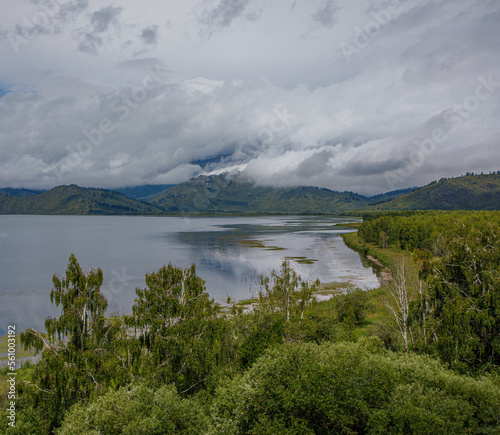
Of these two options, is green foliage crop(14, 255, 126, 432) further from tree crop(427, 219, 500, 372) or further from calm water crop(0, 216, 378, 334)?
calm water crop(0, 216, 378, 334)

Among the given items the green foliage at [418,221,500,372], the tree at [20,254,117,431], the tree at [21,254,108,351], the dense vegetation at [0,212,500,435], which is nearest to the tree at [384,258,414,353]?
the green foliage at [418,221,500,372]

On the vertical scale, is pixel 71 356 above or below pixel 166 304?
below

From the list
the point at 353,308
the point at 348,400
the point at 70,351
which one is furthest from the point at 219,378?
the point at 353,308

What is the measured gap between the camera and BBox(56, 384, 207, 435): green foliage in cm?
1886

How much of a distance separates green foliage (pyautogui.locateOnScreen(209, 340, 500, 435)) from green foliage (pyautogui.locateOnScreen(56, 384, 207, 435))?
6.06 ft

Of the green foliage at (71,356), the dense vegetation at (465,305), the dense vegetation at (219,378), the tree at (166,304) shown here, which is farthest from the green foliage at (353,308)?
the green foliage at (71,356)

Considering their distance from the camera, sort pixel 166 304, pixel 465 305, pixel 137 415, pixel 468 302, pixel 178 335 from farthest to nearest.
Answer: pixel 468 302 < pixel 465 305 < pixel 166 304 < pixel 178 335 < pixel 137 415

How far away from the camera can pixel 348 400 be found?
20875mm

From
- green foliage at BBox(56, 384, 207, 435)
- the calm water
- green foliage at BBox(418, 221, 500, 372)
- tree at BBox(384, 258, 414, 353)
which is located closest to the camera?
green foliage at BBox(56, 384, 207, 435)

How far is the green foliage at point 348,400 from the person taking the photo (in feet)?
64.8

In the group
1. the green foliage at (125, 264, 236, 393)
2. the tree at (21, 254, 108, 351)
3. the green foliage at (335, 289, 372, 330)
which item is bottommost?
the green foliage at (335, 289, 372, 330)

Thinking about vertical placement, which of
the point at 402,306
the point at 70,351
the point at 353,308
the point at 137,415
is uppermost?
the point at 70,351

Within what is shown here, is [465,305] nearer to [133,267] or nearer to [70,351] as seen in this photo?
[70,351]

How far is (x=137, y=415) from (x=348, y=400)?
1298 centimetres
